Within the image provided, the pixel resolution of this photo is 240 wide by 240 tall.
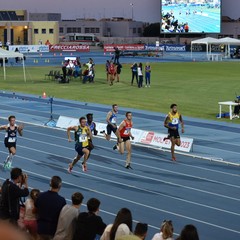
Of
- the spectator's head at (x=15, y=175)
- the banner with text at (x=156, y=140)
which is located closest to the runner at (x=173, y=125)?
the banner with text at (x=156, y=140)

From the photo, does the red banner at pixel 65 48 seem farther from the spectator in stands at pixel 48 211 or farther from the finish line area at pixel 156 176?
the spectator in stands at pixel 48 211

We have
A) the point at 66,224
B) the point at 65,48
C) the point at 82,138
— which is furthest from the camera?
the point at 65,48

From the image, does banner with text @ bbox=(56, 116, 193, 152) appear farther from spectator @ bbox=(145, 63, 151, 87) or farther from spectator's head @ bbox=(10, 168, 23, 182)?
spectator @ bbox=(145, 63, 151, 87)

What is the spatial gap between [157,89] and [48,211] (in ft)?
103

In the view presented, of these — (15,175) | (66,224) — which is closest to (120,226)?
(66,224)

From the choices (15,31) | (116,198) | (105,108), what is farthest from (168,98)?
(15,31)

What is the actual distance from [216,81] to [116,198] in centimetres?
3122

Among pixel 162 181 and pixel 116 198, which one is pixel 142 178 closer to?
pixel 162 181

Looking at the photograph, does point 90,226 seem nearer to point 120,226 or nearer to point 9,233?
point 120,226

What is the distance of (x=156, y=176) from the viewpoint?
1812cm

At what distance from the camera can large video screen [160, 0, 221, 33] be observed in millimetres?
93312

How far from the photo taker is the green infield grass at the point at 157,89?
33562 mm

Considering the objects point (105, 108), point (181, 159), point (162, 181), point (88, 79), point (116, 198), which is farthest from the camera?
point (88, 79)

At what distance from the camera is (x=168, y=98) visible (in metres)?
35.9
